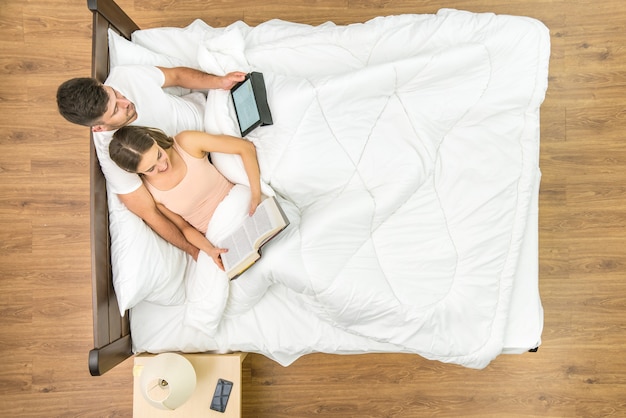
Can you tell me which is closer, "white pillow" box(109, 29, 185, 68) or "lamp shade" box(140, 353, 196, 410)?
"lamp shade" box(140, 353, 196, 410)

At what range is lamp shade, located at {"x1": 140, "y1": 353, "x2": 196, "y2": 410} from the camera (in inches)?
55.2

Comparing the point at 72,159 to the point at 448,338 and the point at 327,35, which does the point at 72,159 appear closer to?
the point at 327,35

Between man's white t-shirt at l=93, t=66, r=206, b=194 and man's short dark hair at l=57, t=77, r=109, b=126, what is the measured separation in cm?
12

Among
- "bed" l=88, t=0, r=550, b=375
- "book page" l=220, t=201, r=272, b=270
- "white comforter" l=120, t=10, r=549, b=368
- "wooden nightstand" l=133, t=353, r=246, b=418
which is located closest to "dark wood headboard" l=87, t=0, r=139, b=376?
"bed" l=88, t=0, r=550, b=375

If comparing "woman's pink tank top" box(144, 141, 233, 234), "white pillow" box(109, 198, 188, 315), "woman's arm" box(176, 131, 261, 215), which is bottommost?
"white pillow" box(109, 198, 188, 315)

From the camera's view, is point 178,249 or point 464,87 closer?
point 464,87

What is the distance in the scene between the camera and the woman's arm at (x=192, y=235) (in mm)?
1573

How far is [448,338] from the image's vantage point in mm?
1496

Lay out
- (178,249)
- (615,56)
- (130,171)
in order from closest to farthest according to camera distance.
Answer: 1. (130,171)
2. (178,249)
3. (615,56)

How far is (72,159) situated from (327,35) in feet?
3.78

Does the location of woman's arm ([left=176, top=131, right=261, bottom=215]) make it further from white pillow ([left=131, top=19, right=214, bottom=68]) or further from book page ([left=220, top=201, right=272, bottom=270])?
white pillow ([left=131, top=19, right=214, bottom=68])

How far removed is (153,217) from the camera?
1.58 metres

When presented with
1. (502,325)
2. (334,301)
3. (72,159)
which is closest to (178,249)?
(334,301)

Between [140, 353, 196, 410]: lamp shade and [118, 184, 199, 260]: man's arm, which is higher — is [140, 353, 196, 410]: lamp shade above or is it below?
below
